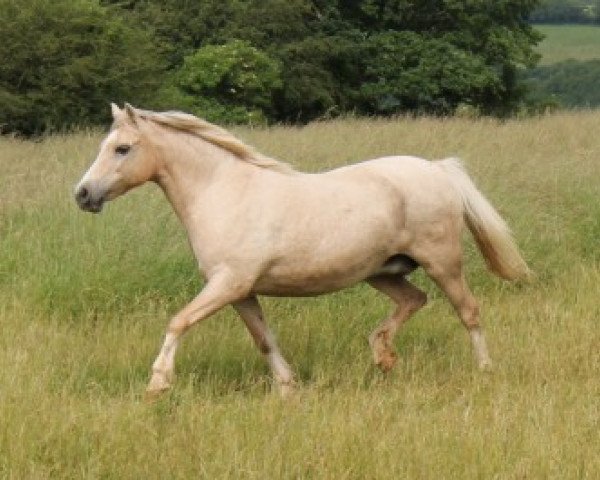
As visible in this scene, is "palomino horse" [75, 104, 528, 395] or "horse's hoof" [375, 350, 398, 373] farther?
"horse's hoof" [375, 350, 398, 373]

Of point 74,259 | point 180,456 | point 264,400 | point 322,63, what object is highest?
point 180,456

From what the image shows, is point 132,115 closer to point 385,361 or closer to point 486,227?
point 385,361

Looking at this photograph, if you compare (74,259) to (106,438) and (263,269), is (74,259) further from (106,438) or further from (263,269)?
(106,438)

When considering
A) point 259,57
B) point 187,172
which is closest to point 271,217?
point 187,172

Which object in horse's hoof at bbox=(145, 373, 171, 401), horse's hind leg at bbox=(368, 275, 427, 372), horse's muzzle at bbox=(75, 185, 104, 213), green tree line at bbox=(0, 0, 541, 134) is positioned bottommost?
green tree line at bbox=(0, 0, 541, 134)

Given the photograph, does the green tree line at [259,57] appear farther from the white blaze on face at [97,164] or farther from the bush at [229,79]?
the white blaze on face at [97,164]

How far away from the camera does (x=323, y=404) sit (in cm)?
584

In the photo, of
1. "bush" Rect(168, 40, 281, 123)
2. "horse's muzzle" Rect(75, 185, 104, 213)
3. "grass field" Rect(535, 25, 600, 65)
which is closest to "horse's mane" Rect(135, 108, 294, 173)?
"horse's muzzle" Rect(75, 185, 104, 213)

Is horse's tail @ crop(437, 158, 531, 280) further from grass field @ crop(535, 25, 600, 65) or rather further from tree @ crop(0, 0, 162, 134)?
grass field @ crop(535, 25, 600, 65)

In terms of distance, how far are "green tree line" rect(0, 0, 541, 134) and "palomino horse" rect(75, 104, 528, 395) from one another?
562 inches

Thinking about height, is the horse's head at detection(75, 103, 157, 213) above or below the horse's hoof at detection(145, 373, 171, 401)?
above

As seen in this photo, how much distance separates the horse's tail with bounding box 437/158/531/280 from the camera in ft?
24.4

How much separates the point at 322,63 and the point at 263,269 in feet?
89.3

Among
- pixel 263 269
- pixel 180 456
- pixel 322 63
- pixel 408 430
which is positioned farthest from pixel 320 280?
pixel 322 63
